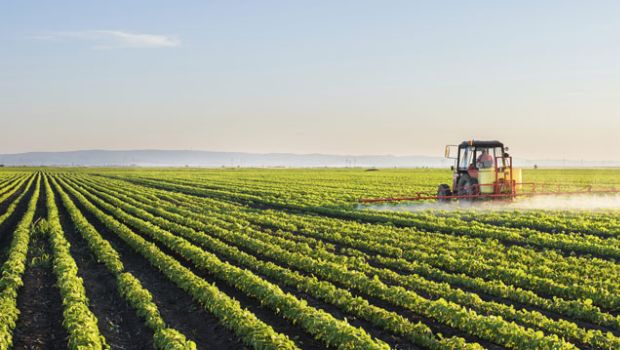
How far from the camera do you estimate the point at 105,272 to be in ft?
40.5

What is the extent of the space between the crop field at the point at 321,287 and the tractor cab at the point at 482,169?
3849 millimetres

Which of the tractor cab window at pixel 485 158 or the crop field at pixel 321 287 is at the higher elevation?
the tractor cab window at pixel 485 158

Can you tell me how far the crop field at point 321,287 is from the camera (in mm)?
7820

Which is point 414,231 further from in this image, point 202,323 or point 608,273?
point 202,323

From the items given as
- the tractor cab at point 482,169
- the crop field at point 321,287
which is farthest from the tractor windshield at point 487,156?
the crop field at point 321,287

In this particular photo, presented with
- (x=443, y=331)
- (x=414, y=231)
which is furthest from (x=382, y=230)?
(x=443, y=331)

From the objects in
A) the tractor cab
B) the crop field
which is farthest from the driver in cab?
the crop field

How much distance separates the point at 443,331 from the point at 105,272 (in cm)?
759

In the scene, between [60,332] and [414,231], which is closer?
[60,332]

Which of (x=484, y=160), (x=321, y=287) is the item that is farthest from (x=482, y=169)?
(x=321, y=287)

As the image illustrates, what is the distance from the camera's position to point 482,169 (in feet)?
73.0

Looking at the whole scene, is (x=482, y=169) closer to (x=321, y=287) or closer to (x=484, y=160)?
(x=484, y=160)

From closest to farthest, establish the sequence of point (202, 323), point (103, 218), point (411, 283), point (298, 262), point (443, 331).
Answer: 1. point (443, 331)
2. point (202, 323)
3. point (411, 283)
4. point (298, 262)
5. point (103, 218)

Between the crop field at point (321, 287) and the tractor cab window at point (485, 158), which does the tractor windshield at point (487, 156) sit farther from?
the crop field at point (321, 287)
